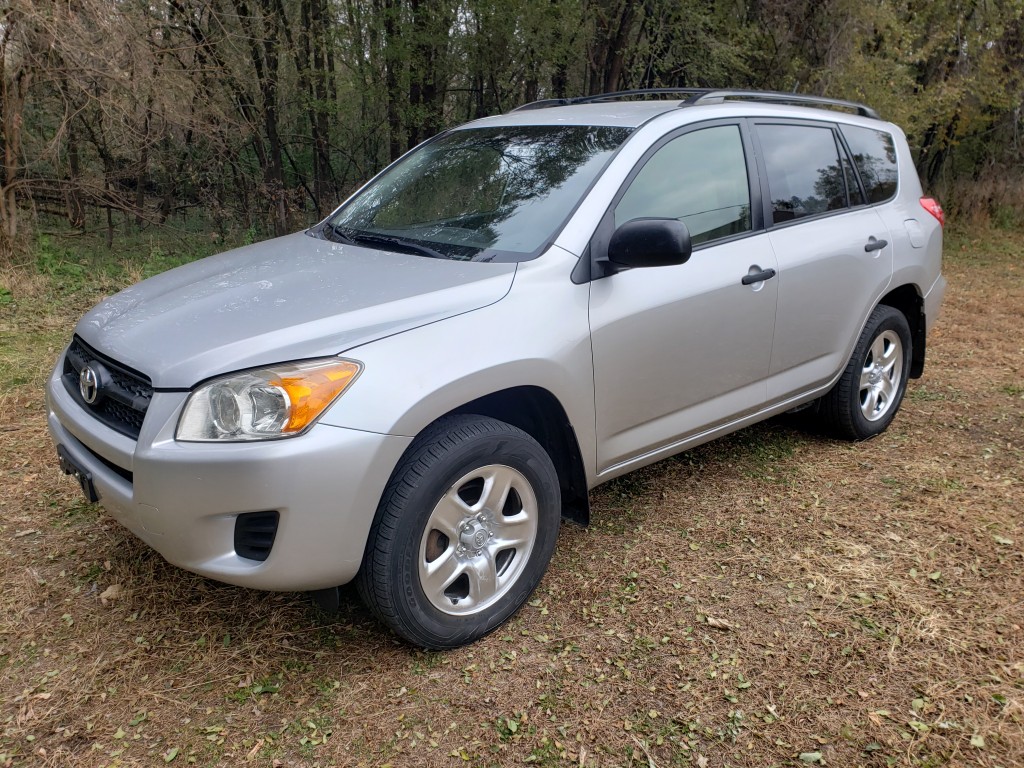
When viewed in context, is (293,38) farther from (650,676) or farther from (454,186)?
(650,676)

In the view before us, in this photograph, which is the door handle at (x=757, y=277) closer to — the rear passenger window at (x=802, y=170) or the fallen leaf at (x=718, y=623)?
the rear passenger window at (x=802, y=170)

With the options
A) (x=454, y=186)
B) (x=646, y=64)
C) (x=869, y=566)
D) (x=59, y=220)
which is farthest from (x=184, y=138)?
(x=869, y=566)

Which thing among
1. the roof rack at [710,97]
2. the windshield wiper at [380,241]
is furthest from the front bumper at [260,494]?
the roof rack at [710,97]

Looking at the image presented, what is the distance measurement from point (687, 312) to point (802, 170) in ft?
4.15

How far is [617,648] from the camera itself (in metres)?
2.76

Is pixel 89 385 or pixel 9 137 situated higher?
pixel 9 137

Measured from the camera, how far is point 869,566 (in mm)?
3254

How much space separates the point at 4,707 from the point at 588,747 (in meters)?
1.76

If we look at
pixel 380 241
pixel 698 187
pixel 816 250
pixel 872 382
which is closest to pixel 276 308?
pixel 380 241

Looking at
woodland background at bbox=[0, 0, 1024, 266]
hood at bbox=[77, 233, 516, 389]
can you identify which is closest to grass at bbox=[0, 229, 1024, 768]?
hood at bbox=[77, 233, 516, 389]

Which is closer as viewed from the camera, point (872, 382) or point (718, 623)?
point (718, 623)

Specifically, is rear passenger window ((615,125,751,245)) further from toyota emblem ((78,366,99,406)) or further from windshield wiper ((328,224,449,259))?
toyota emblem ((78,366,99,406))

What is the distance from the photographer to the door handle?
11.3 ft

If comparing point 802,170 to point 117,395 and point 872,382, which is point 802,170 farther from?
point 117,395
